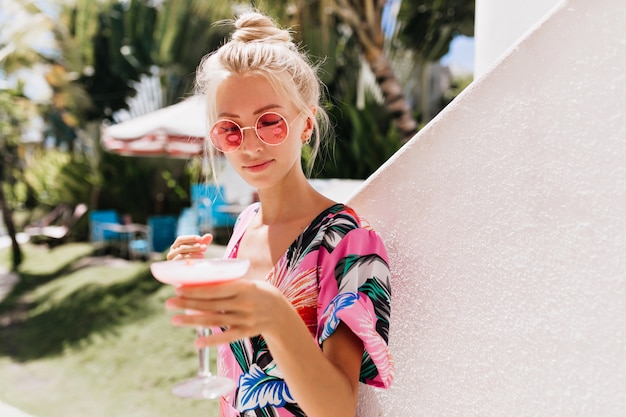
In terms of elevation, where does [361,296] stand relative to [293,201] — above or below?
below

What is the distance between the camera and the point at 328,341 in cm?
Answer: 133

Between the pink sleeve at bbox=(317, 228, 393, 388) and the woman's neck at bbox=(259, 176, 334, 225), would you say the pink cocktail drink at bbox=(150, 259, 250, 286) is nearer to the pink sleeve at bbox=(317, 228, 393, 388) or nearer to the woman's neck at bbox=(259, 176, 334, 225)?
the pink sleeve at bbox=(317, 228, 393, 388)

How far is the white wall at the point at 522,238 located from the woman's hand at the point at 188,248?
577mm

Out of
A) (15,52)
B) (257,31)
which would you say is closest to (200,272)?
(257,31)

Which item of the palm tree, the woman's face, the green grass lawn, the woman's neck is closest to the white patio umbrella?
the green grass lawn

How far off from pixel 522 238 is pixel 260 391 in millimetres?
757

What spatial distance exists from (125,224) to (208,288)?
14182mm

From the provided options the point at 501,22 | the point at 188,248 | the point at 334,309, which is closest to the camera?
the point at 334,309

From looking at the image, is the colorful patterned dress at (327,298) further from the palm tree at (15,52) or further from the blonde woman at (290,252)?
the palm tree at (15,52)

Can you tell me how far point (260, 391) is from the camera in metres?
1.50

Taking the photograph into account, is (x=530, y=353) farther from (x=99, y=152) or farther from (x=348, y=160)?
(x=99, y=152)

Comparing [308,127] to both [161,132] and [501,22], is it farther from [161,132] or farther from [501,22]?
[161,132]

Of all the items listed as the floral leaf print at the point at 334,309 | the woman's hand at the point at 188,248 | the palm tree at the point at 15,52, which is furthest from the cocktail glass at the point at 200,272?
the palm tree at the point at 15,52

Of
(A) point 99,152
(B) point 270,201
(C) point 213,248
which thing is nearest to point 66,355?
(C) point 213,248
